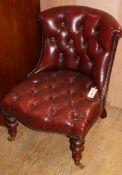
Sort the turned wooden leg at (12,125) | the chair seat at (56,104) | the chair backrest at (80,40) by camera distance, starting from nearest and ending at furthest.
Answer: the chair seat at (56,104) < the chair backrest at (80,40) < the turned wooden leg at (12,125)

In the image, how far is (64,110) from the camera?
173cm

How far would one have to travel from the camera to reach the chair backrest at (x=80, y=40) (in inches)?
72.2

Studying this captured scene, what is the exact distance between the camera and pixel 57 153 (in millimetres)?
2033

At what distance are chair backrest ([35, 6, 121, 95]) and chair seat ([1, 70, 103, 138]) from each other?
10 cm

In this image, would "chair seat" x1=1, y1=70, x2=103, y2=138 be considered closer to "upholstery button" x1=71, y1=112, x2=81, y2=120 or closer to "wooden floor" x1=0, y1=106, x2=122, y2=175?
"upholstery button" x1=71, y1=112, x2=81, y2=120

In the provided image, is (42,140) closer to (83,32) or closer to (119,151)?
(119,151)

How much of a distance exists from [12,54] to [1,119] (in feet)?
1.77

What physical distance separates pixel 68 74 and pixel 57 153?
0.57 m

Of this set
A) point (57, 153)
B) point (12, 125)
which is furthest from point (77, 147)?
point (12, 125)

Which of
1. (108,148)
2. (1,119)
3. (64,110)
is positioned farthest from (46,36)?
(108,148)

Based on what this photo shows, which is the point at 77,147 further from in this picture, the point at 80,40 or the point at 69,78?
the point at 80,40

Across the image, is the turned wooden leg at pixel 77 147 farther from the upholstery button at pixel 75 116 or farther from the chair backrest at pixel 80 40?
the chair backrest at pixel 80 40

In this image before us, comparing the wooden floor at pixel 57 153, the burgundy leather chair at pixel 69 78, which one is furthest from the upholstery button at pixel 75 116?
the wooden floor at pixel 57 153

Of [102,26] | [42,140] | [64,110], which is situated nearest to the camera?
[64,110]
